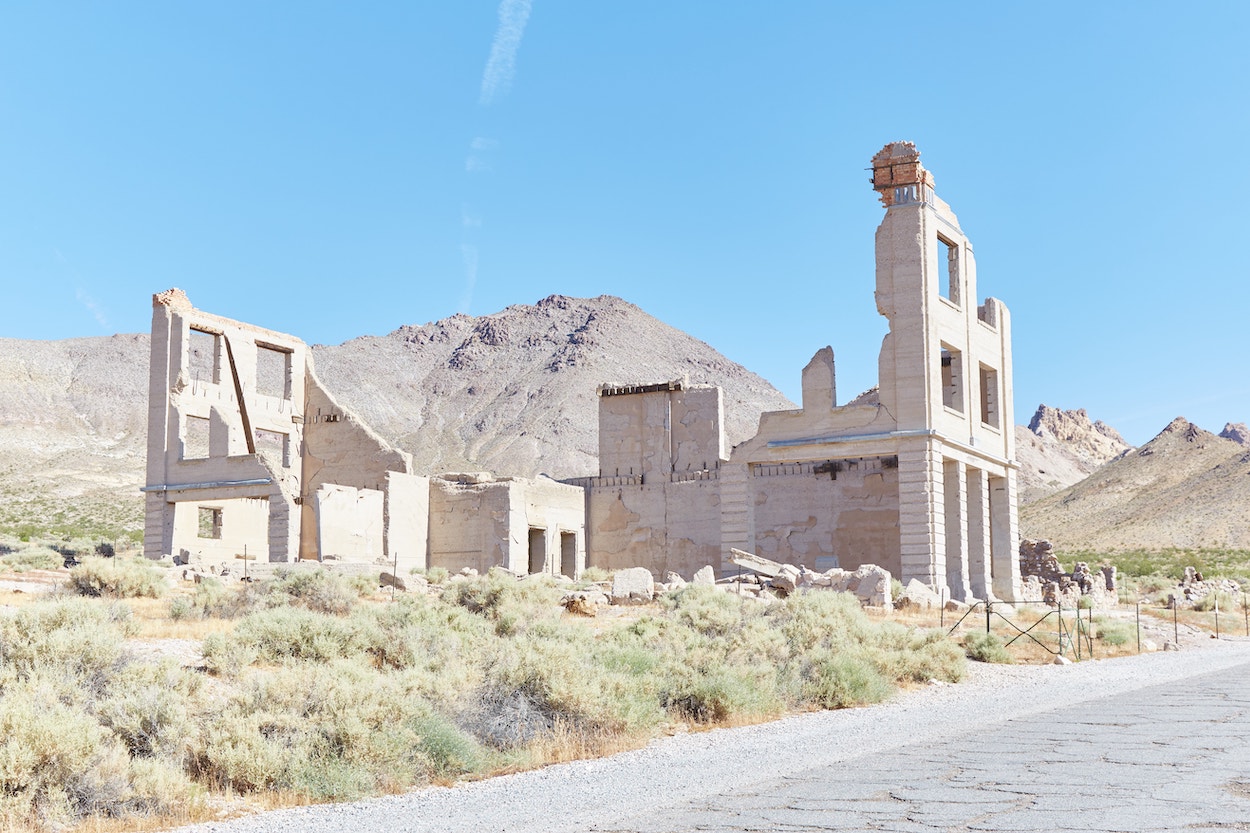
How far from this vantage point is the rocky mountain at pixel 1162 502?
69875mm

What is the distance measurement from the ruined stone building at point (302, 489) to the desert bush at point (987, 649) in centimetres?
1506

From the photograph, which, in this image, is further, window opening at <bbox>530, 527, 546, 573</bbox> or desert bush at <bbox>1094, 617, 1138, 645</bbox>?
window opening at <bbox>530, 527, 546, 573</bbox>

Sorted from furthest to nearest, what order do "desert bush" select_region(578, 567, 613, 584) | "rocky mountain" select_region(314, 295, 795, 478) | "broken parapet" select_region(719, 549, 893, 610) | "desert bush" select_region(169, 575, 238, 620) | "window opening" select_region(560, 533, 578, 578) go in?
"rocky mountain" select_region(314, 295, 795, 478) → "window opening" select_region(560, 533, 578, 578) → "desert bush" select_region(578, 567, 613, 584) → "broken parapet" select_region(719, 549, 893, 610) → "desert bush" select_region(169, 575, 238, 620)

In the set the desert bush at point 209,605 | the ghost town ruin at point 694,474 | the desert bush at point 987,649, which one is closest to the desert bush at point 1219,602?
the ghost town ruin at point 694,474

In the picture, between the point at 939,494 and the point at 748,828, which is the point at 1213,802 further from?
the point at 939,494

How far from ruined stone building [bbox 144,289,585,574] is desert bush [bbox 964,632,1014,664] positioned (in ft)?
49.4

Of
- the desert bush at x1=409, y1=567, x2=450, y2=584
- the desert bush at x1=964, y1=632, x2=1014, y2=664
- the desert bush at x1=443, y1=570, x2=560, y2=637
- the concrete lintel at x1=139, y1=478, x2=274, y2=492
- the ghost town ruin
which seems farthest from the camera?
the concrete lintel at x1=139, y1=478, x2=274, y2=492

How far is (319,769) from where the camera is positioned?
9.10m

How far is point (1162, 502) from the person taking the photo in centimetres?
7762

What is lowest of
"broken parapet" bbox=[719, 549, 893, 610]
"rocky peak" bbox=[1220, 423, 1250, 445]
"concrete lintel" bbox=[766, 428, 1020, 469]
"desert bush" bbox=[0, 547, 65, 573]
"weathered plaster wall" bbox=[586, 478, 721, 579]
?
"broken parapet" bbox=[719, 549, 893, 610]

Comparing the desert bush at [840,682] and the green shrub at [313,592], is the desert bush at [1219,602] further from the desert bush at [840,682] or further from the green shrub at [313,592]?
the green shrub at [313,592]

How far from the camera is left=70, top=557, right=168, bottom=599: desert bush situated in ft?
66.6

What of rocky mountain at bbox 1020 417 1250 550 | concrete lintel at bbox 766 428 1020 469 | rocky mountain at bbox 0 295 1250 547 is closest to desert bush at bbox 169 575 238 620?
concrete lintel at bbox 766 428 1020 469

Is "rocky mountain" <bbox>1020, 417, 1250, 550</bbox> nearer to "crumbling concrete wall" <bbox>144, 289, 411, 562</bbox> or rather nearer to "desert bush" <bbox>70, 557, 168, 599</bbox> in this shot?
"crumbling concrete wall" <bbox>144, 289, 411, 562</bbox>
